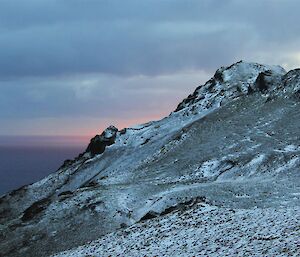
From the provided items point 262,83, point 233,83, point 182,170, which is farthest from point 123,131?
point 182,170

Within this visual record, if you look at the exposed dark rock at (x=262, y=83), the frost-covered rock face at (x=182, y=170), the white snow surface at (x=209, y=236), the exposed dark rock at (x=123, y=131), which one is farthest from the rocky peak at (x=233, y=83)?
the white snow surface at (x=209, y=236)

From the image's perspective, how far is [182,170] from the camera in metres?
66.4

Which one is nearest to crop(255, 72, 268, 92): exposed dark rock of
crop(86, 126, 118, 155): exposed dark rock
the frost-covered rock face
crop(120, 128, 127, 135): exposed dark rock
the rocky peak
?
the rocky peak

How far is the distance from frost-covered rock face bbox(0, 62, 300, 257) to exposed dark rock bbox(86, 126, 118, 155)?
262mm

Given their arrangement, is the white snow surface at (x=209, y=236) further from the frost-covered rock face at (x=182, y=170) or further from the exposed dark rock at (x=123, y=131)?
the exposed dark rock at (x=123, y=131)

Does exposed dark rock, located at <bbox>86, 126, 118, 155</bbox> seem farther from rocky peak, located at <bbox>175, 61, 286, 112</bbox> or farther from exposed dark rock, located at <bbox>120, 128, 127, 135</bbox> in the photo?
rocky peak, located at <bbox>175, 61, 286, 112</bbox>

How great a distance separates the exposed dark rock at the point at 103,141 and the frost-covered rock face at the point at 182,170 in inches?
10.3

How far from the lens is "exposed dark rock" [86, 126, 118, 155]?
3693 inches

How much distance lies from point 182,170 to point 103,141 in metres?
31.9

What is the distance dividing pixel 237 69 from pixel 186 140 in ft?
104

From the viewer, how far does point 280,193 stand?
46.8 metres

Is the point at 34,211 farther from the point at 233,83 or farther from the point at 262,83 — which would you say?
the point at 233,83

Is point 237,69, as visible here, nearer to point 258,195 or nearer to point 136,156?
point 136,156

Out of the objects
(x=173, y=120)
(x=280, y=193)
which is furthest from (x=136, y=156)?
(x=280, y=193)
